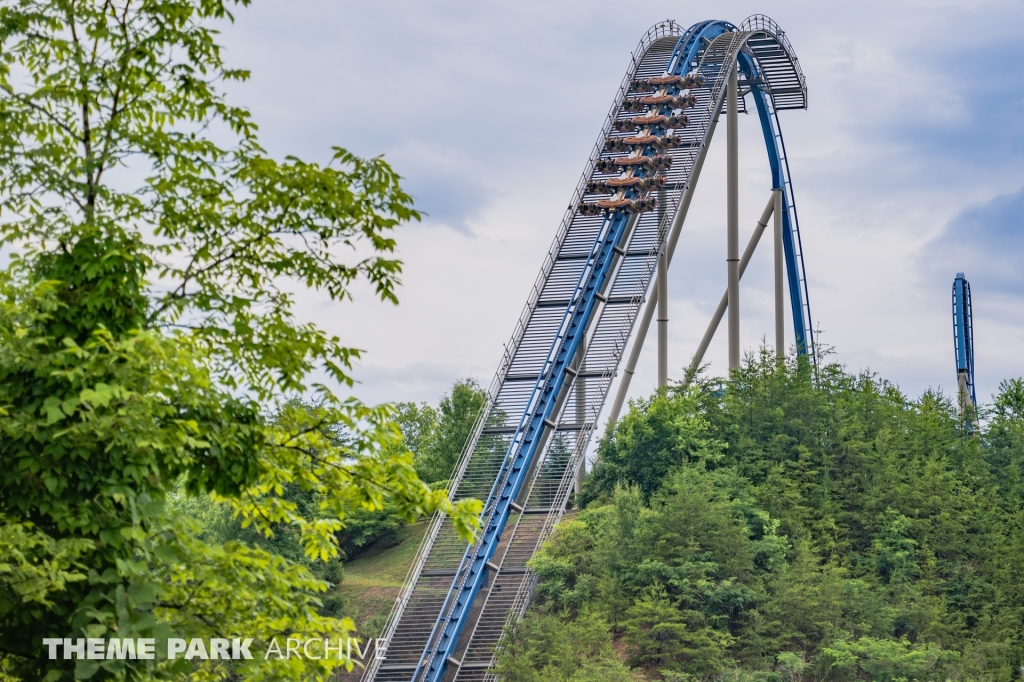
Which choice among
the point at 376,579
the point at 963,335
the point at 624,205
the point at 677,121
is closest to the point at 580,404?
the point at 624,205

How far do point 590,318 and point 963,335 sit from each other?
16.0 meters

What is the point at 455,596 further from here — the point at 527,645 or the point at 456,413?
the point at 456,413

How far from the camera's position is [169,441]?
7594mm

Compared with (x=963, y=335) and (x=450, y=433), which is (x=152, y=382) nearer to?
(x=450, y=433)

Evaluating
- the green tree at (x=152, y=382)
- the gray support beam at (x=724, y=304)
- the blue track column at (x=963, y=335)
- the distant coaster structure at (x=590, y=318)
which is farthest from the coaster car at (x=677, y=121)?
the green tree at (x=152, y=382)

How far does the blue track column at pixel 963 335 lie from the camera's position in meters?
43.3

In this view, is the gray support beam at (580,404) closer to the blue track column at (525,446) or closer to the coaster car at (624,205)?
the blue track column at (525,446)

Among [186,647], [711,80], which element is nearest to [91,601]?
[186,647]

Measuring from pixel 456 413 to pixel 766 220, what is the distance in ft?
35.6

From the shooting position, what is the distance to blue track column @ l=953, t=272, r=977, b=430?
43.3 meters

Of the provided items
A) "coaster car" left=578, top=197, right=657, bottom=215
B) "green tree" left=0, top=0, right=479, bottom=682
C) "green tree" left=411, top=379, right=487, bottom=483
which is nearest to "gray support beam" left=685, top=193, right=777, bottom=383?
"coaster car" left=578, top=197, right=657, bottom=215

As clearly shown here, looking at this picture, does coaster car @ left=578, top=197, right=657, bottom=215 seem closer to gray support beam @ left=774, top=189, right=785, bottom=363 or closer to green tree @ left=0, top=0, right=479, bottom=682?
gray support beam @ left=774, top=189, right=785, bottom=363

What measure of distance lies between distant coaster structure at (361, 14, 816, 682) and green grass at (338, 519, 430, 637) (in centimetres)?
127

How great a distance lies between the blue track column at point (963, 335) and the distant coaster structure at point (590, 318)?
5.93m
